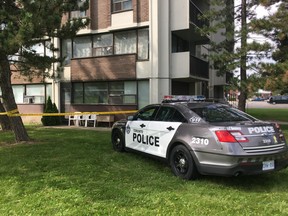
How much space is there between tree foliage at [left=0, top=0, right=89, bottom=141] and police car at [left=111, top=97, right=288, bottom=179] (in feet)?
12.4

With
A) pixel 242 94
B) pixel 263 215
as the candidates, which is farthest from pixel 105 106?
pixel 263 215

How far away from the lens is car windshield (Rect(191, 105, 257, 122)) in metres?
6.41

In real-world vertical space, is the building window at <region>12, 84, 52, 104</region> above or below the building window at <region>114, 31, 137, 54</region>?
below

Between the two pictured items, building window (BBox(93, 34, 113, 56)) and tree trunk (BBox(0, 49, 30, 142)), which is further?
building window (BBox(93, 34, 113, 56))

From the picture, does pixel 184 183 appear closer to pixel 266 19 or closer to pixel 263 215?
pixel 263 215

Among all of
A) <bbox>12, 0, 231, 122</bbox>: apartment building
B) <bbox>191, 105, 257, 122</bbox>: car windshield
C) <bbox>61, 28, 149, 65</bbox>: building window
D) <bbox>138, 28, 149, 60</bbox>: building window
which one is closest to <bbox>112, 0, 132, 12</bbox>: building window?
<bbox>12, 0, 231, 122</bbox>: apartment building

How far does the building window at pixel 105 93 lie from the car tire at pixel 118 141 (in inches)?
303

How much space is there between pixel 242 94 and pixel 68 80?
31.4 feet

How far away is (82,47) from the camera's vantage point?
18734mm

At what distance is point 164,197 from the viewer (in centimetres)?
532

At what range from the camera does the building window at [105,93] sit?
17.1 metres

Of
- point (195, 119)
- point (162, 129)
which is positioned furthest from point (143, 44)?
point (195, 119)

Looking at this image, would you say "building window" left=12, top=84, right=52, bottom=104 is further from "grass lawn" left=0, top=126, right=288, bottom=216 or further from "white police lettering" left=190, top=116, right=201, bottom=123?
"white police lettering" left=190, top=116, right=201, bottom=123

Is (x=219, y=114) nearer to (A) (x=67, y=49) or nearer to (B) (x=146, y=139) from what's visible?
(B) (x=146, y=139)
